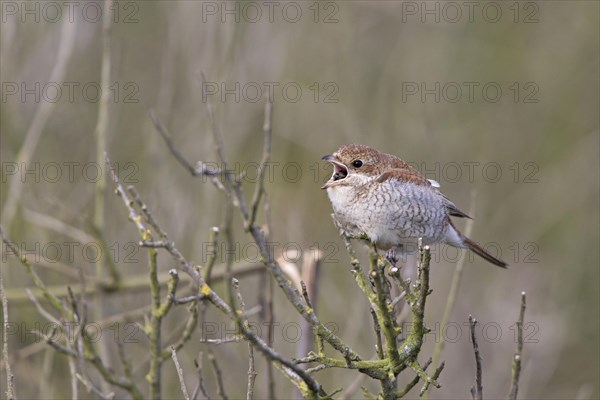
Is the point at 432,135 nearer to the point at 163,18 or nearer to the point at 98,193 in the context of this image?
the point at 163,18

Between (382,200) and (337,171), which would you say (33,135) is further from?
(382,200)

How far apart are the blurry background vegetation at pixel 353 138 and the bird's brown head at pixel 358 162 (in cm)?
137

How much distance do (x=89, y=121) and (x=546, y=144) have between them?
439 cm

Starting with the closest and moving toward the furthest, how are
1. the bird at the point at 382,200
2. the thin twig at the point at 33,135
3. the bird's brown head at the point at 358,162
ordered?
the bird at the point at 382,200
the bird's brown head at the point at 358,162
the thin twig at the point at 33,135

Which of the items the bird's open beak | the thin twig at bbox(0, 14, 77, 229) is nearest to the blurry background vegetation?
the thin twig at bbox(0, 14, 77, 229)

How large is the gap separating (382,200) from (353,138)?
266cm

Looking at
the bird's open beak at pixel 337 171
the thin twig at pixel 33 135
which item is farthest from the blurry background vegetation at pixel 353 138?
the bird's open beak at pixel 337 171

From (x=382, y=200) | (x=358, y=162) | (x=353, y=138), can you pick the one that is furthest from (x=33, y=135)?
(x=353, y=138)

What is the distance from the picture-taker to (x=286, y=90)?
Answer: 7.18m

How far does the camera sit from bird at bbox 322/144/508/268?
12.5 feet

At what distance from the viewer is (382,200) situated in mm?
3820

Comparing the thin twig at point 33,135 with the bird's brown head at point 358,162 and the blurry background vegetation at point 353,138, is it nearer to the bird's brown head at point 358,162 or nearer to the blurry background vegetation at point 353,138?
the blurry background vegetation at point 353,138

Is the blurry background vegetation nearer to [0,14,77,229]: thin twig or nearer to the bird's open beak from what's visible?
[0,14,77,229]: thin twig

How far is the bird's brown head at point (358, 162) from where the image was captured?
3939 millimetres
